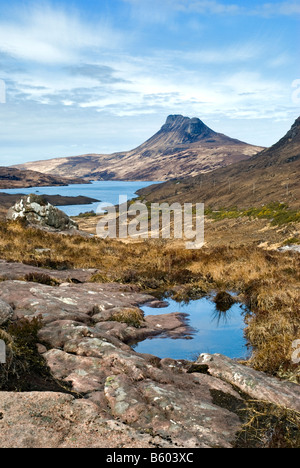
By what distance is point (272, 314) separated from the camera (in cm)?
1100

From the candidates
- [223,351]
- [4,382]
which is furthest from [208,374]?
[4,382]

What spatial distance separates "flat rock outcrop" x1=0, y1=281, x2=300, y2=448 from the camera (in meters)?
4.66

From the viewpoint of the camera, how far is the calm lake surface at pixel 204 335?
9.51 metres

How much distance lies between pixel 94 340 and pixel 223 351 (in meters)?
3.91

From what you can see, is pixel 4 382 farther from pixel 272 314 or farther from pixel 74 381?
pixel 272 314

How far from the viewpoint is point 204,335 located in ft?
36.2

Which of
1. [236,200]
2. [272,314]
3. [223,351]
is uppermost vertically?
[236,200]

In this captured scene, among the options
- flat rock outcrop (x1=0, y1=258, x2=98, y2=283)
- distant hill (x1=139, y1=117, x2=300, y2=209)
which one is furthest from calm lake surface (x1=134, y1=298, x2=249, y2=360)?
distant hill (x1=139, y1=117, x2=300, y2=209)

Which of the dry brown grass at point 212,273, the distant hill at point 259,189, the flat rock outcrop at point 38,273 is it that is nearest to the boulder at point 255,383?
the dry brown grass at point 212,273

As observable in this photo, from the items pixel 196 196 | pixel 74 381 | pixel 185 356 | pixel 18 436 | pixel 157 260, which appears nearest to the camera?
pixel 18 436

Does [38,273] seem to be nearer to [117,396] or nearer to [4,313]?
[4,313]

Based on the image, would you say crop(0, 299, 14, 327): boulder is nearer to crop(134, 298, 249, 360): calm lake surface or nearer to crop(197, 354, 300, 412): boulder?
crop(134, 298, 249, 360): calm lake surface

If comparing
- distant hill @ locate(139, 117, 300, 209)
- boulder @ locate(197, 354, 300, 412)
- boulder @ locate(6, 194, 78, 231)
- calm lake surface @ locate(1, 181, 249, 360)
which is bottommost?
calm lake surface @ locate(1, 181, 249, 360)

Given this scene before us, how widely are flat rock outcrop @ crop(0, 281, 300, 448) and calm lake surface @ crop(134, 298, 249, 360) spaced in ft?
2.09
